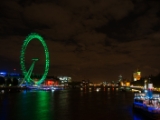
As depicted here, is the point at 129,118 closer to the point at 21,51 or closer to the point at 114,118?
the point at 114,118

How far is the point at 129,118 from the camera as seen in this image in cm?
3428

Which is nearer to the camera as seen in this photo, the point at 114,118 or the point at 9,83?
the point at 114,118

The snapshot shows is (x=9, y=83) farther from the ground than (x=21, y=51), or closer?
closer

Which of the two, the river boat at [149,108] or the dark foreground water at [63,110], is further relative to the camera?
the dark foreground water at [63,110]

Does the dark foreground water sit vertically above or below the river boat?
below

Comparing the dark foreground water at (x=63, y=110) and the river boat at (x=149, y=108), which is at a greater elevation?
the river boat at (x=149, y=108)

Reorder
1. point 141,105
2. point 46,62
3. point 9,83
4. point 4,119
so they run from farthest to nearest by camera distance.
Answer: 1. point 9,83
2. point 46,62
3. point 141,105
4. point 4,119

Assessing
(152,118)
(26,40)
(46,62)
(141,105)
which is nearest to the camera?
(152,118)

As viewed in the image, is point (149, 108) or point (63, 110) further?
point (63, 110)

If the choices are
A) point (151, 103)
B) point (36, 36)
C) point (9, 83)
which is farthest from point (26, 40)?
point (151, 103)

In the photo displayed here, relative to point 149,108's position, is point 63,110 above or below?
below

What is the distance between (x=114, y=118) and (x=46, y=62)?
216ft

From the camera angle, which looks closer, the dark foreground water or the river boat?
the river boat

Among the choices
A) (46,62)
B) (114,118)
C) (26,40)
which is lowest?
(114,118)
